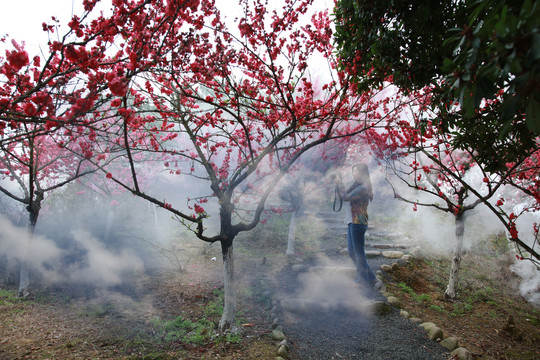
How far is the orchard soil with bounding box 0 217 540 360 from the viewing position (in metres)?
3.69

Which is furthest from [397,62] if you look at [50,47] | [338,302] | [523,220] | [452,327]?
[523,220]

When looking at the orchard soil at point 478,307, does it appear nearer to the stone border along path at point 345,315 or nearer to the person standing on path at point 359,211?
the stone border along path at point 345,315

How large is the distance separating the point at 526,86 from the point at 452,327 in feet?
15.3

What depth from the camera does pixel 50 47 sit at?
8.21ft

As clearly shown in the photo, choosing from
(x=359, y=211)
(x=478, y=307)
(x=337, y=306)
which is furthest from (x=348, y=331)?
(x=478, y=307)

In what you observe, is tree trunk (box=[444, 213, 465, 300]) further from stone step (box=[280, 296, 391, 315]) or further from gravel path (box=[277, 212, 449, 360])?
stone step (box=[280, 296, 391, 315])

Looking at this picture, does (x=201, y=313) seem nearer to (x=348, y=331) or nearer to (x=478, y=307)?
(x=348, y=331)

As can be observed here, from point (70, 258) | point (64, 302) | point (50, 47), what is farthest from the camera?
point (70, 258)

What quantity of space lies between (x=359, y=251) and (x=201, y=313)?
115 inches

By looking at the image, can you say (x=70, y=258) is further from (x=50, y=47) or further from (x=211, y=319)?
(x=50, y=47)

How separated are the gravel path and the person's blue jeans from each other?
27 centimetres

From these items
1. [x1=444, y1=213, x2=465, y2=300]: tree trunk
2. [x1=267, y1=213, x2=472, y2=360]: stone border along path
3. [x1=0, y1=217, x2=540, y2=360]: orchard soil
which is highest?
[x1=444, y1=213, x2=465, y2=300]: tree trunk

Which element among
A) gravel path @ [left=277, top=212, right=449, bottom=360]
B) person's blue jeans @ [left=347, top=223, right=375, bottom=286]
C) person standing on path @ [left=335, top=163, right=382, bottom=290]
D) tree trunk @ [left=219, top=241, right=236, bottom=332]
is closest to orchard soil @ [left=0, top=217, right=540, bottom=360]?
tree trunk @ [left=219, top=241, right=236, bottom=332]

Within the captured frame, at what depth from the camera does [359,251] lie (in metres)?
5.07
